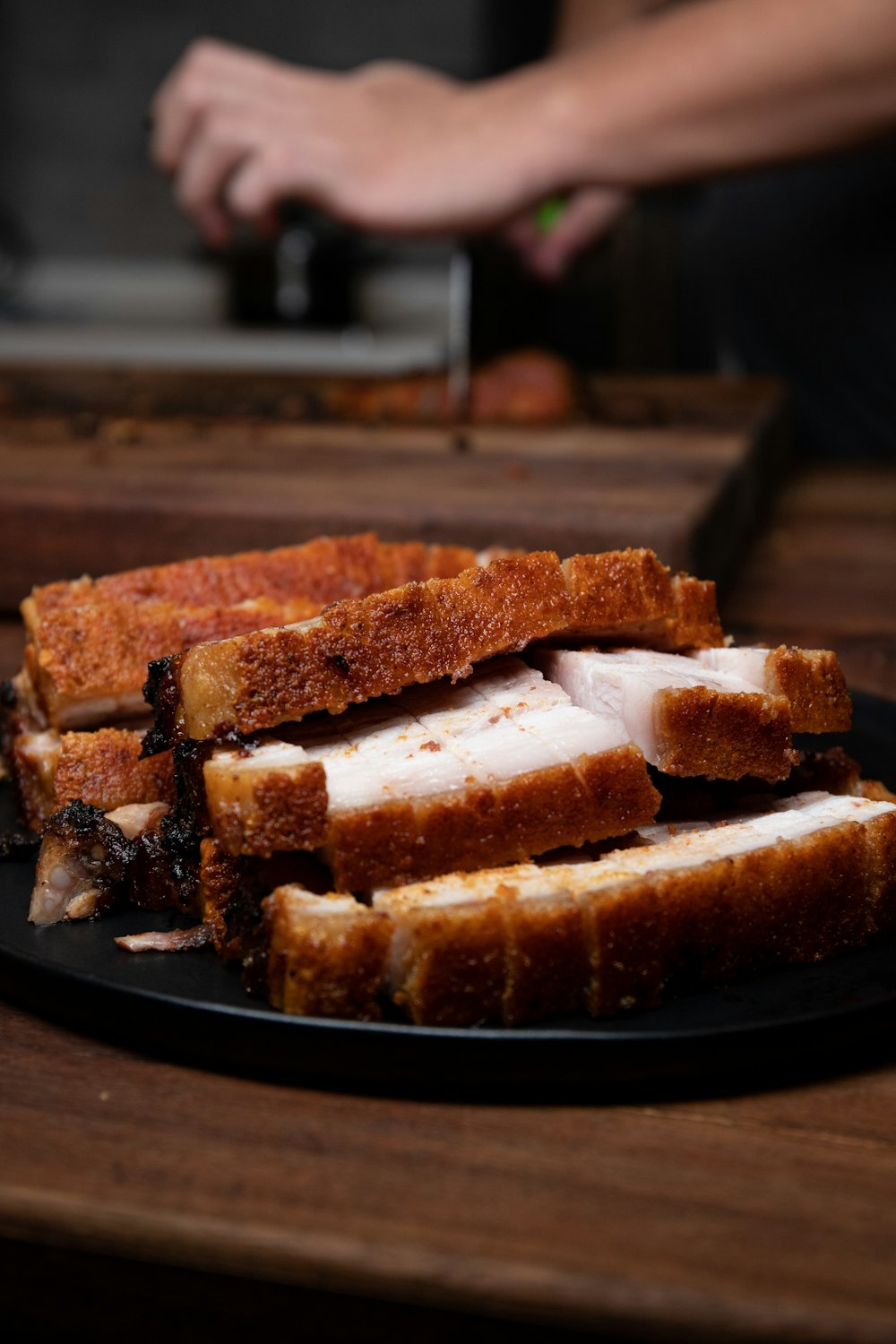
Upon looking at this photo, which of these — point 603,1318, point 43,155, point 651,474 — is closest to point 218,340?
point 43,155

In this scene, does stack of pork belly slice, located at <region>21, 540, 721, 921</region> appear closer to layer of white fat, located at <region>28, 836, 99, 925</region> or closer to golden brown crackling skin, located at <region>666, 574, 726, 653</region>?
layer of white fat, located at <region>28, 836, 99, 925</region>

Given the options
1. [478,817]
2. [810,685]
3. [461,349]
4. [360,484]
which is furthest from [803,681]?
[461,349]

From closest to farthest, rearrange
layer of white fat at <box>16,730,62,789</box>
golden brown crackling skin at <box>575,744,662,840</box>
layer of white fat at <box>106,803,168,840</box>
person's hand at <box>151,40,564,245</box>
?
golden brown crackling skin at <box>575,744,662,840</box> → layer of white fat at <box>106,803,168,840</box> → layer of white fat at <box>16,730,62,789</box> → person's hand at <box>151,40,564,245</box>

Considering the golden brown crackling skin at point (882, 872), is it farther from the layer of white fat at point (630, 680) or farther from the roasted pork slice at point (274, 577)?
the roasted pork slice at point (274, 577)

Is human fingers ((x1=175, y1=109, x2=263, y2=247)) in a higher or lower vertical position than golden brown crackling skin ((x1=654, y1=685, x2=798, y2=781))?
higher

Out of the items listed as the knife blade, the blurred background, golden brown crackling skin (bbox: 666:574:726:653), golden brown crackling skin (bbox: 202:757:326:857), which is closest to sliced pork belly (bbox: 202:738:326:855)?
golden brown crackling skin (bbox: 202:757:326:857)

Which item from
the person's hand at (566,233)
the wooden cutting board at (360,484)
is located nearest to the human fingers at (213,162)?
the wooden cutting board at (360,484)

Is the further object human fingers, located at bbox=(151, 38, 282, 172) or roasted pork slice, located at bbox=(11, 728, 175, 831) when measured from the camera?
human fingers, located at bbox=(151, 38, 282, 172)
